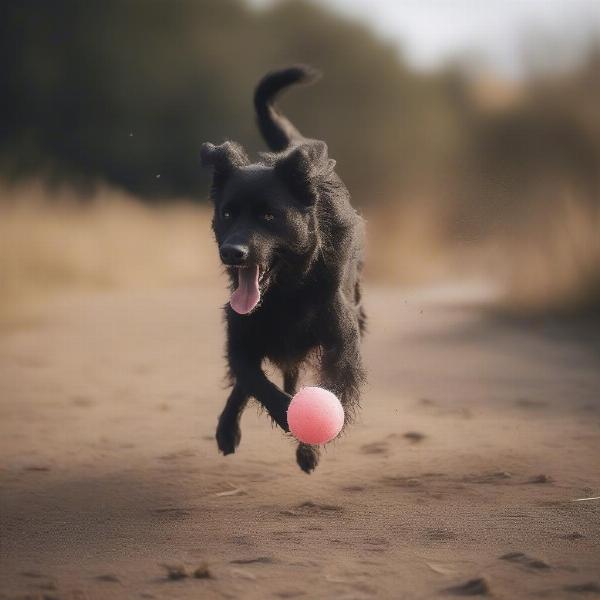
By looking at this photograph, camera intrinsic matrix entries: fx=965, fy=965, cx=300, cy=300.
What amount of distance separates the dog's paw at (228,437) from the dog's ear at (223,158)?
129 cm

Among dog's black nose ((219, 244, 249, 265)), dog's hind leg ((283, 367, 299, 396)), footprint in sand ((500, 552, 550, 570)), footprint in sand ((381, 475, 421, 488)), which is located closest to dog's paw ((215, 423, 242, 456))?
dog's hind leg ((283, 367, 299, 396))

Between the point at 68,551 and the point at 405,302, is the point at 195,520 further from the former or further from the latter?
the point at 405,302

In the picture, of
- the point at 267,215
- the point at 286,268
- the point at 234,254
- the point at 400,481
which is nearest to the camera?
the point at 234,254

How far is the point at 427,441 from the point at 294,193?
1.89 m

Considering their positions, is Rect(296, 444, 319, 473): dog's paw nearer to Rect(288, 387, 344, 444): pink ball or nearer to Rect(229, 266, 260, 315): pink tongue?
Rect(288, 387, 344, 444): pink ball

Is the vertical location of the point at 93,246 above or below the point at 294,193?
above

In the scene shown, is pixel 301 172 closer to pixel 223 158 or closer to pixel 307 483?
pixel 223 158

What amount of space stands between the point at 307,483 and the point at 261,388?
0.67m

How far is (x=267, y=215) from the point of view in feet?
13.3

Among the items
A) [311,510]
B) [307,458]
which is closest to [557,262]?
[307,458]

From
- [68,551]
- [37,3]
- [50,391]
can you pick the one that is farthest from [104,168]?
[68,551]

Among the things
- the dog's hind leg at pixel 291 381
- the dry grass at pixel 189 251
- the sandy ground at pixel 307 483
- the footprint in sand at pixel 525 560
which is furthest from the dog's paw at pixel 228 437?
the dry grass at pixel 189 251

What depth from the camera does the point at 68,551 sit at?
352 cm

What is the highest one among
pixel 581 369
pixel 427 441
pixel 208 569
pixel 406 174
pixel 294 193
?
pixel 406 174
